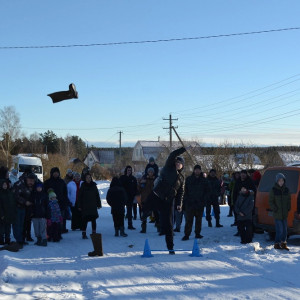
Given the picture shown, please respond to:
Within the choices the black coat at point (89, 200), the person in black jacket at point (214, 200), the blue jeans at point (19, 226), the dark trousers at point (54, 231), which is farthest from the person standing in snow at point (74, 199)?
the person in black jacket at point (214, 200)

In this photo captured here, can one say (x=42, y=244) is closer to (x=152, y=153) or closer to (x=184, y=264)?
(x=184, y=264)

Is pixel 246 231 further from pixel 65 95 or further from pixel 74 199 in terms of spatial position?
pixel 74 199

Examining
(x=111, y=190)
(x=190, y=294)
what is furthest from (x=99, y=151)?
(x=190, y=294)

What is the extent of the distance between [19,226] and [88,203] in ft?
6.64

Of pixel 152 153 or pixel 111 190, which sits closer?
pixel 111 190

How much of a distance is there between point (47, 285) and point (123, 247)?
4001 millimetres

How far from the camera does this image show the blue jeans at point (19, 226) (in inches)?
487

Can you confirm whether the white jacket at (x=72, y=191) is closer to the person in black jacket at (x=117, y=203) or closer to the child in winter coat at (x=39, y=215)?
the person in black jacket at (x=117, y=203)

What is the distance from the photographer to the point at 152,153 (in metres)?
96.2

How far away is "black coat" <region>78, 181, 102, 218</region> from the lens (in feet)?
45.1

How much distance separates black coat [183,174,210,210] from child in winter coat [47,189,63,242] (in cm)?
323

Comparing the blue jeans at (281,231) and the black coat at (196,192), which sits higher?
the black coat at (196,192)

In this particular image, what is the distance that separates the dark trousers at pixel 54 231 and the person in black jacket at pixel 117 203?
168 centimetres

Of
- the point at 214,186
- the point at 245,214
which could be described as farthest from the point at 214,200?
the point at 245,214
